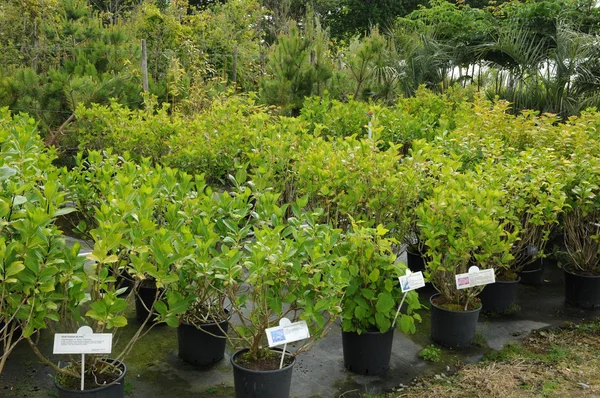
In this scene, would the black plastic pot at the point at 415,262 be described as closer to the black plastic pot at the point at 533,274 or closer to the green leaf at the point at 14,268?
the black plastic pot at the point at 533,274

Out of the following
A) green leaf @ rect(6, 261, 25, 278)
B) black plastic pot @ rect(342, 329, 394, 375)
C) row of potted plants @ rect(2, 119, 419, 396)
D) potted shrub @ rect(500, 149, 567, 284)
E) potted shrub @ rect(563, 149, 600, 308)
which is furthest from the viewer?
potted shrub @ rect(563, 149, 600, 308)

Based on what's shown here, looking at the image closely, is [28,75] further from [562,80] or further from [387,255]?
[562,80]

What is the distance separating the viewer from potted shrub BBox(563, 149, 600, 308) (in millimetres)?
4469

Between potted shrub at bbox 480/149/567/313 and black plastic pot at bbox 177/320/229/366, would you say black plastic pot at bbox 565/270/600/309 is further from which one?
black plastic pot at bbox 177/320/229/366

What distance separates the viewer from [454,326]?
3.83m

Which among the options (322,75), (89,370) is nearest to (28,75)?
(322,75)

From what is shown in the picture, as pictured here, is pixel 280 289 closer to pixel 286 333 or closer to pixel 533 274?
pixel 286 333

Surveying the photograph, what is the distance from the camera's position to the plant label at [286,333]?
268 cm

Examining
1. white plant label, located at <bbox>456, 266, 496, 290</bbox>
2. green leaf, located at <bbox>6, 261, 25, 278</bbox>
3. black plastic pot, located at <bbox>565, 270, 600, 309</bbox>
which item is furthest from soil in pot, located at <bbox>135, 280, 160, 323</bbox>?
black plastic pot, located at <bbox>565, 270, 600, 309</bbox>

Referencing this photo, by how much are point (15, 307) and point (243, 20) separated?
1342 cm

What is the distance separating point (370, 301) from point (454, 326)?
2.79ft

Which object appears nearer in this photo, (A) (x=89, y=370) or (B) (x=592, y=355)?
(A) (x=89, y=370)

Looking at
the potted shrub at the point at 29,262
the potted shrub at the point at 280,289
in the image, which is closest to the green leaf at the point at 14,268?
the potted shrub at the point at 29,262

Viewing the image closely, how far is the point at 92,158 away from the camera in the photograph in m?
4.05
